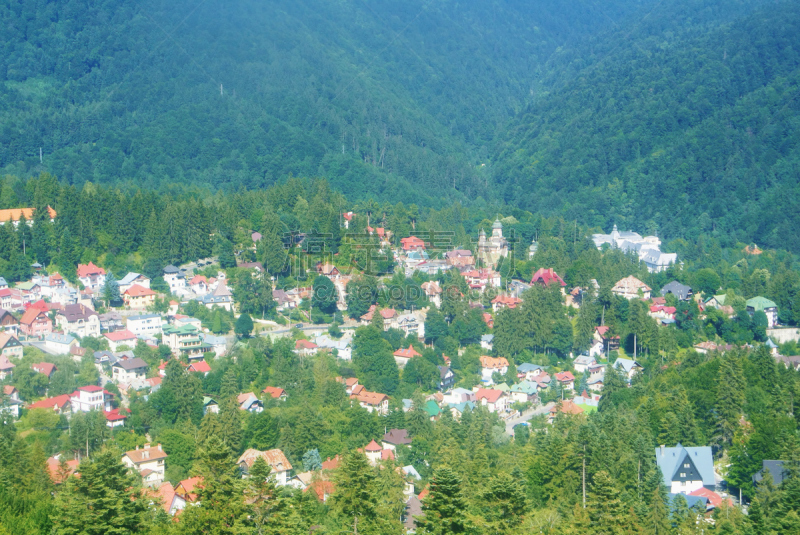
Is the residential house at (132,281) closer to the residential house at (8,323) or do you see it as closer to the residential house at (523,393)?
the residential house at (8,323)

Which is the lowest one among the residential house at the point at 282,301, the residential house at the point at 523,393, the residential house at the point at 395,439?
the residential house at the point at 395,439

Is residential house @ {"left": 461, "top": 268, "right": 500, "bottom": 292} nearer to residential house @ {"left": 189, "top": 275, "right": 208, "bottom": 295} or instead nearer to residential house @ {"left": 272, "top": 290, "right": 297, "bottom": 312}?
residential house @ {"left": 272, "top": 290, "right": 297, "bottom": 312}

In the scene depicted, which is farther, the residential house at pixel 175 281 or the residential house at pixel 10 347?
the residential house at pixel 175 281

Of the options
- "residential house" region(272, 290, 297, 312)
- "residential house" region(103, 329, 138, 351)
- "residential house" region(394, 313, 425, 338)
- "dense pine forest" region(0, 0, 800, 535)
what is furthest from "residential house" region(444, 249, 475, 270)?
"residential house" region(103, 329, 138, 351)

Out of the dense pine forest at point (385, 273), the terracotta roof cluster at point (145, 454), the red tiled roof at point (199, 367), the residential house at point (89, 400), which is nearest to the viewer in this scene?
the dense pine forest at point (385, 273)

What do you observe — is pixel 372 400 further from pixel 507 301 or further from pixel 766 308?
pixel 766 308

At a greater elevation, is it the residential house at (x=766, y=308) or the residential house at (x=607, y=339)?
the residential house at (x=766, y=308)

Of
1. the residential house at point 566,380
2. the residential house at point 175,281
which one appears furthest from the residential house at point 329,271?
the residential house at point 566,380

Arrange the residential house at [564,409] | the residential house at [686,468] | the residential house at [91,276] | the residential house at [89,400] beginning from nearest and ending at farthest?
the residential house at [686,468], the residential house at [89,400], the residential house at [564,409], the residential house at [91,276]
